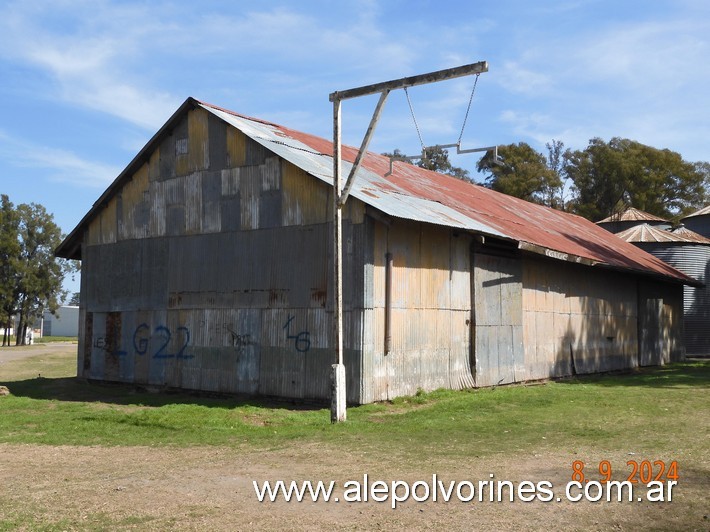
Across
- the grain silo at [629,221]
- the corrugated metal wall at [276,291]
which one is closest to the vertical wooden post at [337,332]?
the corrugated metal wall at [276,291]

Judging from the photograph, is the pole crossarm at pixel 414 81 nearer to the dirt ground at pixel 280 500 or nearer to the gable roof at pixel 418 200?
the gable roof at pixel 418 200

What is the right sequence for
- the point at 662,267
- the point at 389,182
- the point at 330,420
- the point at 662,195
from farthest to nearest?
1. the point at 662,195
2. the point at 662,267
3. the point at 389,182
4. the point at 330,420

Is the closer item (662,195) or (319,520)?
(319,520)

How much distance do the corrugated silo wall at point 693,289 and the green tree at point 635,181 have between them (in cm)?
2592

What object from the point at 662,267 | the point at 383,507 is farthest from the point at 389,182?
the point at 662,267

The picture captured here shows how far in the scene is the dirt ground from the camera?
273 inches

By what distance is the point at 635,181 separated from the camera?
207 ft

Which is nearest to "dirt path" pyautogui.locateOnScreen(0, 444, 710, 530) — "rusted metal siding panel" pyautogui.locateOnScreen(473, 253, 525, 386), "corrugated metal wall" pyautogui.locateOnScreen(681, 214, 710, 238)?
"rusted metal siding panel" pyautogui.locateOnScreen(473, 253, 525, 386)

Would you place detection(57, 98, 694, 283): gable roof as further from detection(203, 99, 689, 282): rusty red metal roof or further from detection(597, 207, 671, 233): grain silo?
detection(597, 207, 671, 233): grain silo

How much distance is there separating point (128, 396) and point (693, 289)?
29.6 m

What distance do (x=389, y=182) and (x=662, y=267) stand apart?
18114 mm

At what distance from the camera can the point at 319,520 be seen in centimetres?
703

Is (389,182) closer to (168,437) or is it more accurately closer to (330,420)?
(330,420)

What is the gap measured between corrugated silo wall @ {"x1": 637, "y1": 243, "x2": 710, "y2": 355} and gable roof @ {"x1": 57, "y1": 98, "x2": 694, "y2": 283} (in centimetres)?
778
